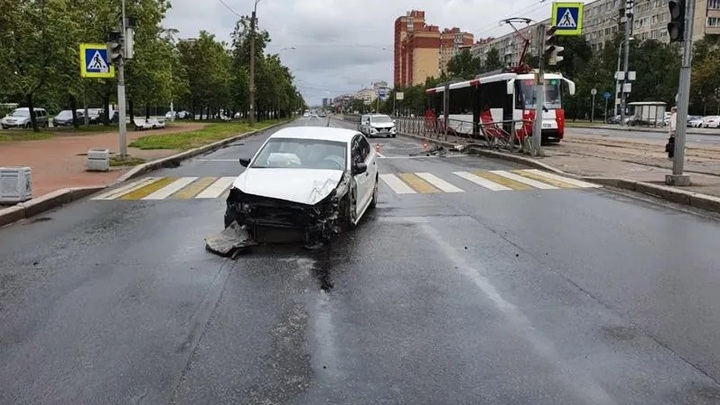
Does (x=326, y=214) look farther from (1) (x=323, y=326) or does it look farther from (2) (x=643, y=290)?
(2) (x=643, y=290)

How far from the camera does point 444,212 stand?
10812 mm

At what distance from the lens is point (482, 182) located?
1518cm

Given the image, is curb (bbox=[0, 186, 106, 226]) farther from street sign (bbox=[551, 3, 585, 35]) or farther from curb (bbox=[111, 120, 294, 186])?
street sign (bbox=[551, 3, 585, 35])

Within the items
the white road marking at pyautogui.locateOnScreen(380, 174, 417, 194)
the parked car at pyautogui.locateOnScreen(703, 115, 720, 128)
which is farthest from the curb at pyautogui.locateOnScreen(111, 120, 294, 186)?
the parked car at pyautogui.locateOnScreen(703, 115, 720, 128)

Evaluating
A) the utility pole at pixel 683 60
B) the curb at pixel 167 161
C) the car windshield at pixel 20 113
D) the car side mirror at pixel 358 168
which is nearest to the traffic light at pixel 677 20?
the utility pole at pixel 683 60

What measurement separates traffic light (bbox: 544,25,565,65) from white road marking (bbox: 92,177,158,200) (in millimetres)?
12052

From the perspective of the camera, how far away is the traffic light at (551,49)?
19.6 m

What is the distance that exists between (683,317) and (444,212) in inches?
222

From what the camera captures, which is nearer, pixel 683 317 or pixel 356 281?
pixel 683 317

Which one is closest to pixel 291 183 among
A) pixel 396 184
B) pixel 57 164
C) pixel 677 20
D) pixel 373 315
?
pixel 373 315

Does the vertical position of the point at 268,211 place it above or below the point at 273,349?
above

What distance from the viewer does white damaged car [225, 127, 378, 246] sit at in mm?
7867

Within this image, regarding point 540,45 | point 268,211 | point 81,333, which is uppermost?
point 540,45

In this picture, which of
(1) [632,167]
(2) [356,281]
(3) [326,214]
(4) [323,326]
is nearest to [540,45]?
(1) [632,167]
